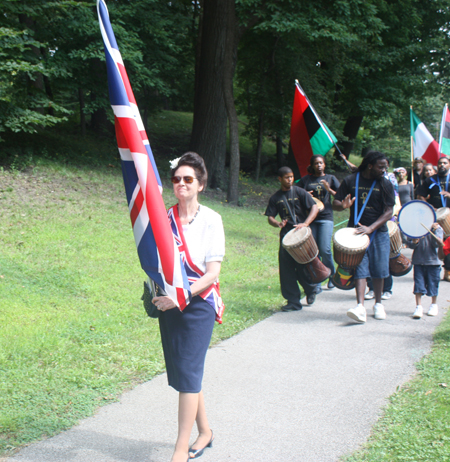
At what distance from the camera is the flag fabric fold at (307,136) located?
917 centimetres

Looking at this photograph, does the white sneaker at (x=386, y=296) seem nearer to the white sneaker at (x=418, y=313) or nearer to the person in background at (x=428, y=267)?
the person in background at (x=428, y=267)

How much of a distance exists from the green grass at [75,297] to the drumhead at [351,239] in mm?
1405

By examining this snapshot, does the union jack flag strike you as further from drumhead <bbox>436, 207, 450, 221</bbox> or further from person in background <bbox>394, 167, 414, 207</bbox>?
person in background <bbox>394, 167, 414, 207</bbox>

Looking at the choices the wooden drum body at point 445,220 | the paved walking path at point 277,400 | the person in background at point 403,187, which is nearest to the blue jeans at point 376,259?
the paved walking path at point 277,400

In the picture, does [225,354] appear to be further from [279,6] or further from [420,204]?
[279,6]

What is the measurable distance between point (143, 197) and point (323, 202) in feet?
17.8

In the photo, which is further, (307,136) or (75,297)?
(307,136)

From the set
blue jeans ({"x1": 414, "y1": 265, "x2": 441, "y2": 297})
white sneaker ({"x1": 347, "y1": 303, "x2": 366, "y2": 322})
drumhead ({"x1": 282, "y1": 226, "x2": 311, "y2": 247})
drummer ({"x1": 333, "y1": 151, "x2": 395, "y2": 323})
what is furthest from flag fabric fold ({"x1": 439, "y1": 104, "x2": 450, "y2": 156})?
white sneaker ({"x1": 347, "y1": 303, "x2": 366, "y2": 322})

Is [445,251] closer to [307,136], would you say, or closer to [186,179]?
[307,136]

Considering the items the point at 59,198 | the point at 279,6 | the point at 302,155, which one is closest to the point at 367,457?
the point at 302,155

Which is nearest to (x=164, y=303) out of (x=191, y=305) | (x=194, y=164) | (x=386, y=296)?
(x=191, y=305)

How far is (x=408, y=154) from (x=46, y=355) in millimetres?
39448

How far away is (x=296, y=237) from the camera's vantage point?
6848mm

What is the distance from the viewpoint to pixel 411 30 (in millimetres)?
22703
